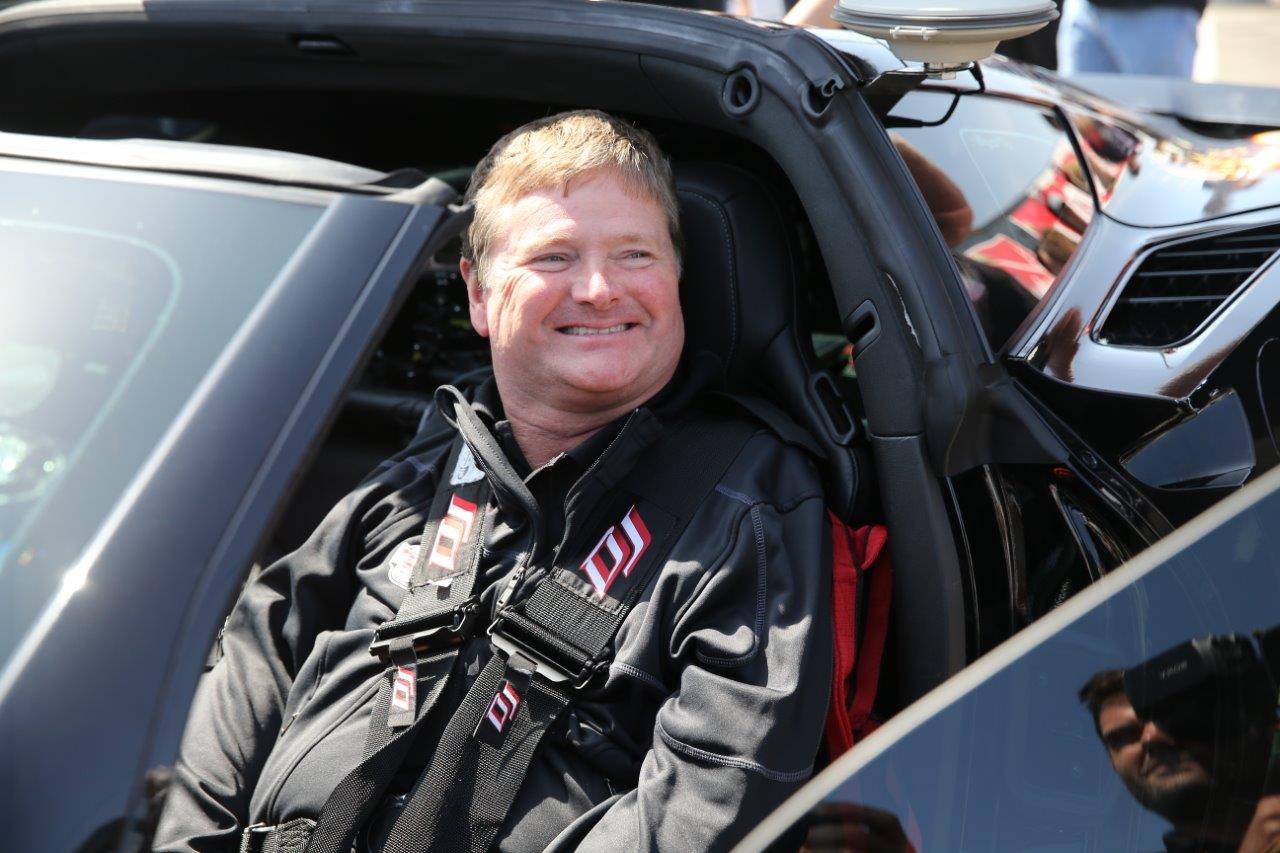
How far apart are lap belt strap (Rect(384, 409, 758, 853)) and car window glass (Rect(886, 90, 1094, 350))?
396 mm

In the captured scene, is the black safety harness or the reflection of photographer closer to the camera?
the reflection of photographer

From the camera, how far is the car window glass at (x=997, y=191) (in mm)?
1774

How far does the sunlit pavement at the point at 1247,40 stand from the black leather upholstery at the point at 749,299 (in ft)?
17.8

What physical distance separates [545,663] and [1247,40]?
950 centimetres

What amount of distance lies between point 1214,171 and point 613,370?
38.4 inches

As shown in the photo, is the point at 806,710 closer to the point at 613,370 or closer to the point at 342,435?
the point at 613,370

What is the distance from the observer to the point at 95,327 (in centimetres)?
137

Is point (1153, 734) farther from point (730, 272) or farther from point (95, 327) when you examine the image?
point (95, 327)

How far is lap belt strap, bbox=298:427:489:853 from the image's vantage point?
155cm

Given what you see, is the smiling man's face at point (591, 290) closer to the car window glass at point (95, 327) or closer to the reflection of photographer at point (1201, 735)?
the car window glass at point (95, 327)

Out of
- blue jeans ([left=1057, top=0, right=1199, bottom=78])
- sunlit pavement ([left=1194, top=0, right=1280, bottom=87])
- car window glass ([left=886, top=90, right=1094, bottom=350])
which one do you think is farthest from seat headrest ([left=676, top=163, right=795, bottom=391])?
sunlit pavement ([left=1194, top=0, right=1280, bottom=87])

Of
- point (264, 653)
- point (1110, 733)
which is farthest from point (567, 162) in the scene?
point (1110, 733)

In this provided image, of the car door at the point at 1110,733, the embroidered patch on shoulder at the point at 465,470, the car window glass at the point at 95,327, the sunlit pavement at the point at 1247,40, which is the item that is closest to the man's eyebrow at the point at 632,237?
the embroidered patch on shoulder at the point at 465,470

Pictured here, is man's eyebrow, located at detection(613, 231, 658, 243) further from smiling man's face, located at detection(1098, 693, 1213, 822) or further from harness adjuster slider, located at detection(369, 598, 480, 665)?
smiling man's face, located at detection(1098, 693, 1213, 822)
